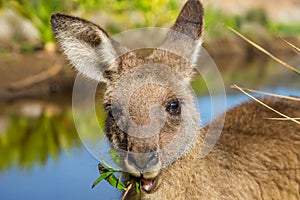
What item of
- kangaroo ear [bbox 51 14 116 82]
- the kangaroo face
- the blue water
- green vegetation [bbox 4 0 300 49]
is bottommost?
the blue water

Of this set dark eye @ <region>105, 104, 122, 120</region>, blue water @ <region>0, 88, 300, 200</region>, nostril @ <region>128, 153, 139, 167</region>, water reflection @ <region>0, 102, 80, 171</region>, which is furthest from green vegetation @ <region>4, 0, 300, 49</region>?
nostril @ <region>128, 153, 139, 167</region>

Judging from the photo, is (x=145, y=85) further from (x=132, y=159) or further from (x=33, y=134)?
(x=33, y=134)

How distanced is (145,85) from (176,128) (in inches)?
14.9

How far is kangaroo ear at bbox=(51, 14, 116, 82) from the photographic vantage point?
4.77m

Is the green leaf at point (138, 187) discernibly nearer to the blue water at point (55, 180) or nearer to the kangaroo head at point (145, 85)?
the kangaroo head at point (145, 85)

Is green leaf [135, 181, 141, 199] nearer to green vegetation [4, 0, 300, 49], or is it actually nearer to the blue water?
the blue water

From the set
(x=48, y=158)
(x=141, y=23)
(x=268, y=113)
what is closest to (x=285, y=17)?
(x=141, y=23)

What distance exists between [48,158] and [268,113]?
5.07 m

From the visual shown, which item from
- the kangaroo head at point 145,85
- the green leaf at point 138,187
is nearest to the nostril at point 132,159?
the kangaroo head at point 145,85

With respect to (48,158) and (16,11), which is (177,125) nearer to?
(48,158)

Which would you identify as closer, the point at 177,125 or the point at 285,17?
the point at 177,125

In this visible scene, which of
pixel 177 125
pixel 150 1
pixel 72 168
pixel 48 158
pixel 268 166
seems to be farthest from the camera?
pixel 150 1

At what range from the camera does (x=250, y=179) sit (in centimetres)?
491

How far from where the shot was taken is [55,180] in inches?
339
